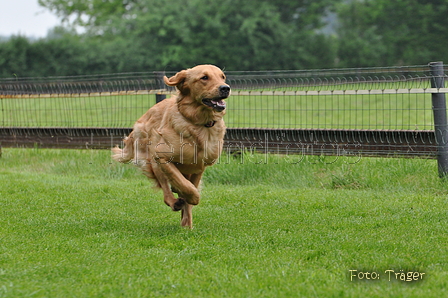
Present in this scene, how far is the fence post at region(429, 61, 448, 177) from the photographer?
699cm

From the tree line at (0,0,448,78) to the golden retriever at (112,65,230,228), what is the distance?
89.8 ft

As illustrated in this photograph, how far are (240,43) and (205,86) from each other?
30624 mm

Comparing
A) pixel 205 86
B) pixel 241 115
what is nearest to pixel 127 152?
pixel 205 86

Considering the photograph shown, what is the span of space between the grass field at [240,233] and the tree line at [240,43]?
2525cm

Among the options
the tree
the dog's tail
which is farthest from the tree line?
the dog's tail

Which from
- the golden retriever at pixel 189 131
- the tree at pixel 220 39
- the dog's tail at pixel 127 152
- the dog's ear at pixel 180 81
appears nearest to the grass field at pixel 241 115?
the dog's tail at pixel 127 152

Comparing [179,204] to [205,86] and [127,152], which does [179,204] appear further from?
[127,152]

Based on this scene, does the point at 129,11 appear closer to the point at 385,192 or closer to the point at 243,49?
the point at 243,49

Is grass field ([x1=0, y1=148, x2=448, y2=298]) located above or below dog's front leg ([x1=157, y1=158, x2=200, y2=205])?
below

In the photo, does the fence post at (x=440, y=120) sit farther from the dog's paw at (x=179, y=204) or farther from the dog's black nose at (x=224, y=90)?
the dog's paw at (x=179, y=204)

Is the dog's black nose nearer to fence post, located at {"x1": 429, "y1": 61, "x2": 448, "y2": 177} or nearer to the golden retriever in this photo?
the golden retriever

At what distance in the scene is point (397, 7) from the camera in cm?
3753

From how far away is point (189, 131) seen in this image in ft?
16.3

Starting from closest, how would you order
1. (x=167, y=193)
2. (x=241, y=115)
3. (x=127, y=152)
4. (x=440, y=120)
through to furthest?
1. (x=167, y=193)
2. (x=127, y=152)
3. (x=440, y=120)
4. (x=241, y=115)
